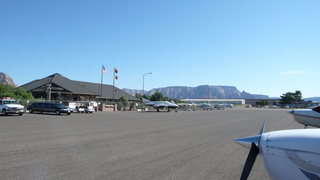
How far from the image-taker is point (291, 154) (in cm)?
395

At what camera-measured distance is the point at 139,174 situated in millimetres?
6242

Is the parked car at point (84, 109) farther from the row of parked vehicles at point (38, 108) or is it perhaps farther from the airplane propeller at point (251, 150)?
the airplane propeller at point (251, 150)

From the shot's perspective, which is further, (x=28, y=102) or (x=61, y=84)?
(x=61, y=84)

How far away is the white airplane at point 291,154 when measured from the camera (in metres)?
3.71

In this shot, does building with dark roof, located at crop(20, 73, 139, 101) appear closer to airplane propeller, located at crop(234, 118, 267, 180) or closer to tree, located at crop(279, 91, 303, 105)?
airplane propeller, located at crop(234, 118, 267, 180)

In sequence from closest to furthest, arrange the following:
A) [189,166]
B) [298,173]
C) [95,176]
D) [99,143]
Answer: [298,173] → [95,176] → [189,166] → [99,143]

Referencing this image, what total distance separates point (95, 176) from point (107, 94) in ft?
219

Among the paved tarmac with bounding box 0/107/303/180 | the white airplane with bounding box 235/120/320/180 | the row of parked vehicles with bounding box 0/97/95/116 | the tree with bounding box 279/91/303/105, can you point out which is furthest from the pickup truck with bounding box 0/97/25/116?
the tree with bounding box 279/91/303/105

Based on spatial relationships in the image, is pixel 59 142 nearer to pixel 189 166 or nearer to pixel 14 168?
pixel 14 168

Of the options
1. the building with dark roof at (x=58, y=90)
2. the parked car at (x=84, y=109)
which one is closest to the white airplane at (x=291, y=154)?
the parked car at (x=84, y=109)

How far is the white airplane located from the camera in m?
3.71

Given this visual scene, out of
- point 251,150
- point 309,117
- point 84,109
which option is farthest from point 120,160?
point 84,109

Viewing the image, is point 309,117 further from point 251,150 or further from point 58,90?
point 58,90

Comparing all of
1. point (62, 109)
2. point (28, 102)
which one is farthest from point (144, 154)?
point (28, 102)
